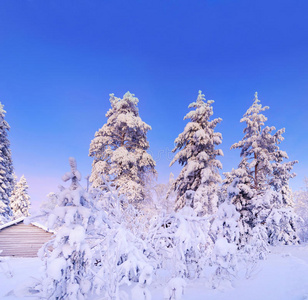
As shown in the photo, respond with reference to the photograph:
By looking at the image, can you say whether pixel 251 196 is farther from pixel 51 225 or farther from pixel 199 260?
pixel 51 225

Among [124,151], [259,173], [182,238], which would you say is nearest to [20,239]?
[124,151]

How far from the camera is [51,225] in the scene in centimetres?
466

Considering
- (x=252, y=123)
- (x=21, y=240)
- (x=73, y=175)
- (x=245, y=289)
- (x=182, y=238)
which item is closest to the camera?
(x=73, y=175)

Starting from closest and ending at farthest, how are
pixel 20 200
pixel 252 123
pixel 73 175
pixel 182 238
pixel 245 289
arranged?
1. pixel 73 175
2. pixel 182 238
3. pixel 245 289
4. pixel 252 123
5. pixel 20 200

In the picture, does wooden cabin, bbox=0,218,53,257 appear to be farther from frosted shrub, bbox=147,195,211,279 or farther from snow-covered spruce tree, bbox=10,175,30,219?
snow-covered spruce tree, bbox=10,175,30,219

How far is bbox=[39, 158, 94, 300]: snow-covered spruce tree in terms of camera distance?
4500 millimetres

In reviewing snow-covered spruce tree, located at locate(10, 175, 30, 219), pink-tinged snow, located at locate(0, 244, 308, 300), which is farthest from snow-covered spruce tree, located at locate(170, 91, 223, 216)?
snow-covered spruce tree, located at locate(10, 175, 30, 219)

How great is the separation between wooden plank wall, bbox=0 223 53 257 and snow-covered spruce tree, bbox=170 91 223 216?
10.2 m

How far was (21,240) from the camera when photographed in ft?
50.7

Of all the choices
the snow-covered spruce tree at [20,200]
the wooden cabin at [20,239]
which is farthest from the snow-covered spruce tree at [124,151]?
the snow-covered spruce tree at [20,200]

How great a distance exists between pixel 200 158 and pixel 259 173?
23.1ft

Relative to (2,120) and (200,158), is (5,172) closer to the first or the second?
(2,120)

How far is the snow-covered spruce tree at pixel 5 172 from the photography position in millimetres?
19047

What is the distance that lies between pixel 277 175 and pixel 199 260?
14.6 m
